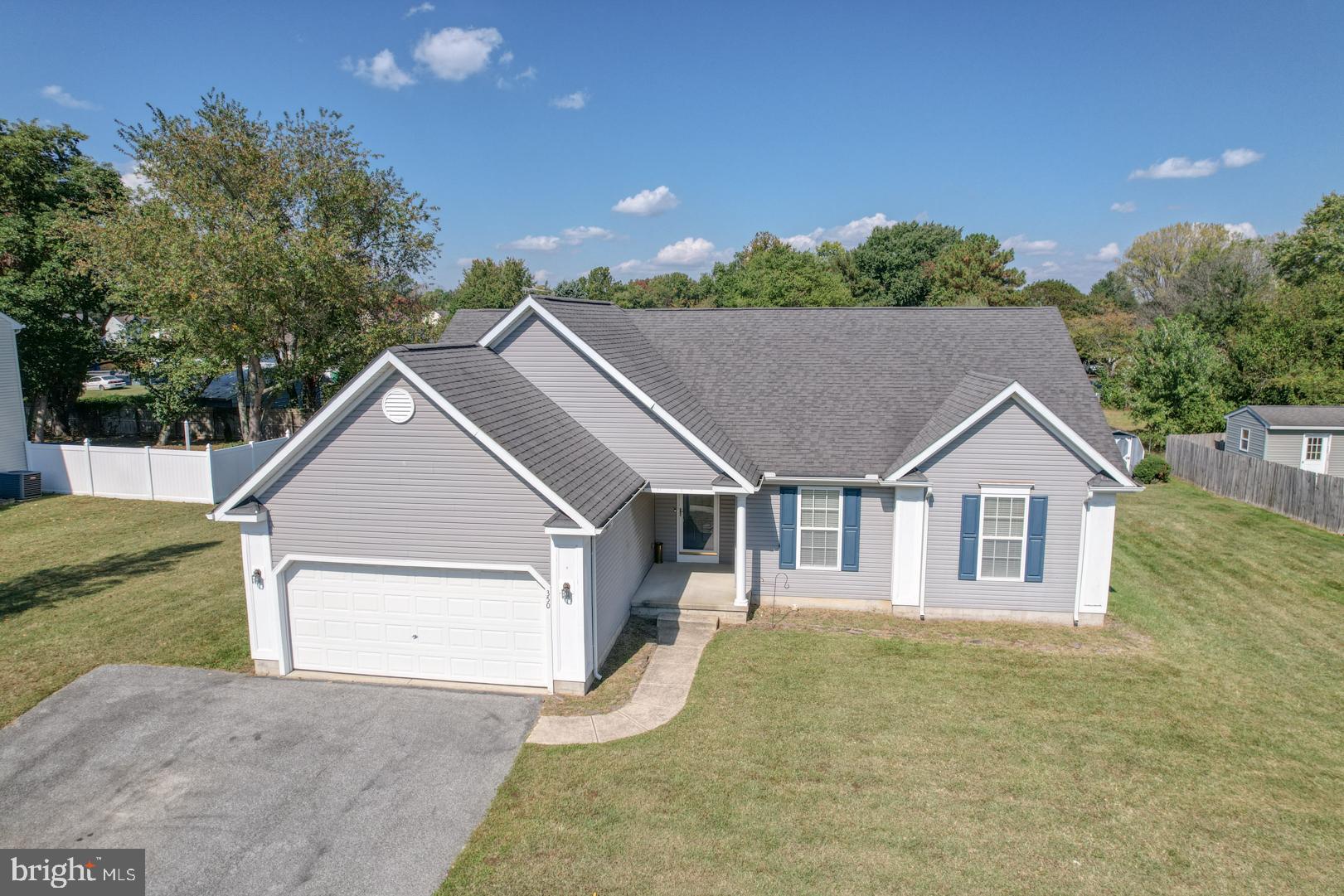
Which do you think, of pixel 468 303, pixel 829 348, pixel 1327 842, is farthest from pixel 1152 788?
pixel 468 303

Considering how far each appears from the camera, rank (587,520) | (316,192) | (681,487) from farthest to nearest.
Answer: (316,192), (681,487), (587,520)

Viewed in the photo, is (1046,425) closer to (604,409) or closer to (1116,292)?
(604,409)

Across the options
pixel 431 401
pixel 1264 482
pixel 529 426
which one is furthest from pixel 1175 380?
pixel 431 401

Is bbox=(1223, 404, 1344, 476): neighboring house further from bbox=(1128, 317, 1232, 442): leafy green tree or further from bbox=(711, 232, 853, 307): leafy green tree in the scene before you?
bbox=(711, 232, 853, 307): leafy green tree

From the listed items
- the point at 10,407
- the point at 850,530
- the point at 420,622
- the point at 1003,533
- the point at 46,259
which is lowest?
the point at 420,622

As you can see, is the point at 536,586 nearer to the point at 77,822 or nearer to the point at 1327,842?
the point at 77,822

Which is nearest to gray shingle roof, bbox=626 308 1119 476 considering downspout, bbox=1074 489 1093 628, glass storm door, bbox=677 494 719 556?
downspout, bbox=1074 489 1093 628

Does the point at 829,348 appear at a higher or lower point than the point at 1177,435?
higher
